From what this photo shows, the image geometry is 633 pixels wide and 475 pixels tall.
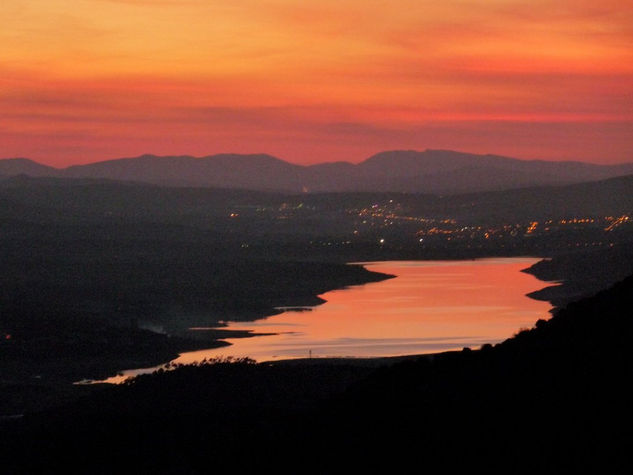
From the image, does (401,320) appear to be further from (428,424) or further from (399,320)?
(428,424)

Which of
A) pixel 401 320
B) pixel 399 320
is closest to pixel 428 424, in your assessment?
pixel 401 320

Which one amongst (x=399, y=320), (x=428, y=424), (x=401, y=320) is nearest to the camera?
(x=428, y=424)

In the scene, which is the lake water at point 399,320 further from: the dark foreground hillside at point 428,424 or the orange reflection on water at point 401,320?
the dark foreground hillside at point 428,424

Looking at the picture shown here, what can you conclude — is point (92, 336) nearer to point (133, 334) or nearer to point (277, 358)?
point (133, 334)

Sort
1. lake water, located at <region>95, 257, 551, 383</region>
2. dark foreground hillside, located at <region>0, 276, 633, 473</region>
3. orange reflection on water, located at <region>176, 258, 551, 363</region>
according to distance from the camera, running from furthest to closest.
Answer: orange reflection on water, located at <region>176, 258, 551, 363</region>, lake water, located at <region>95, 257, 551, 383</region>, dark foreground hillside, located at <region>0, 276, 633, 473</region>

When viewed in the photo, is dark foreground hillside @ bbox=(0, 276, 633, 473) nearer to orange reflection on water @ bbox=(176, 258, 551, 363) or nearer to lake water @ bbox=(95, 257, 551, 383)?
lake water @ bbox=(95, 257, 551, 383)

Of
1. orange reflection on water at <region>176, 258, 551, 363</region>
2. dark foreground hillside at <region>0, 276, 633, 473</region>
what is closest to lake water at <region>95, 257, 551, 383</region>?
orange reflection on water at <region>176, 258, 551, 363</region>

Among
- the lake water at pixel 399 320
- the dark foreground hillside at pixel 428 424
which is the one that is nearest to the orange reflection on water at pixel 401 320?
the lake water at pixel 399 320
